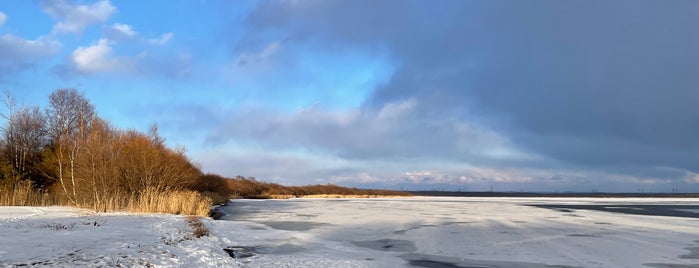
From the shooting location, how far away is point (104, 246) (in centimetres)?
1058

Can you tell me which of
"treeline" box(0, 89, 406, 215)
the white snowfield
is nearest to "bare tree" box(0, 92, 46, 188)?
"treeline" box(0, 89, 406, 215)

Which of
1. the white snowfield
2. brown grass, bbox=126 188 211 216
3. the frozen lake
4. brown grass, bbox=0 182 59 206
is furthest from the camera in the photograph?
brown grass, bbox=0 182 59 206

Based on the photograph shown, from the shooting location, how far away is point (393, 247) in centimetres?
1382

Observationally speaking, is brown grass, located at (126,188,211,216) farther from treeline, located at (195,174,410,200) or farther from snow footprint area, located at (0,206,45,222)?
treeline, located at (195,174,410,200)

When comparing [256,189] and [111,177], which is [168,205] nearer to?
[111,177]

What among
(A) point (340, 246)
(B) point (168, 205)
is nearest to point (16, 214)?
(B) point (168, 205)

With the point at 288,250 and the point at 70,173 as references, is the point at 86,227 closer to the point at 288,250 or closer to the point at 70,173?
the point at 288,250

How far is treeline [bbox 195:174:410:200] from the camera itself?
197ft

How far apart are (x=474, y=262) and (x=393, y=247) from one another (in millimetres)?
3089

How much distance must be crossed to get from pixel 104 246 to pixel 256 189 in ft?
235

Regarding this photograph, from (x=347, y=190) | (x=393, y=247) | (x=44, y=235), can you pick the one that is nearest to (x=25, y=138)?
(x=44, y=235)

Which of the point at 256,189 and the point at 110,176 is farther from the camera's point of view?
the point at 256,189

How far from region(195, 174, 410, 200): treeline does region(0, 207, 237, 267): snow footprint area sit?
3879 centimetres

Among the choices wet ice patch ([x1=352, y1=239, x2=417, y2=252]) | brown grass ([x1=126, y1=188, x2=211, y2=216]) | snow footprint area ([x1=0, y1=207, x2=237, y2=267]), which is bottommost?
wet ice patch ([x1=352, y1=239, x2=417, y2=252])
